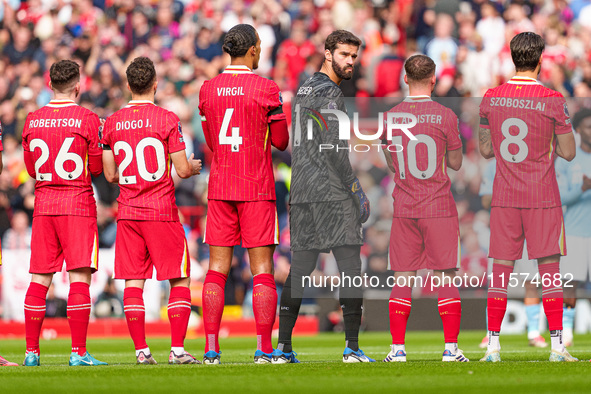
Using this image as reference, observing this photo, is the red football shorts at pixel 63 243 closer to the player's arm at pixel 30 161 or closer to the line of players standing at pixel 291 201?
the line of players standing at pixel 291 201

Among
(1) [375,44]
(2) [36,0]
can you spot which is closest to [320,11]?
(1) [375,44]

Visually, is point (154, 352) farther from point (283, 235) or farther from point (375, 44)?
point (375, 44)

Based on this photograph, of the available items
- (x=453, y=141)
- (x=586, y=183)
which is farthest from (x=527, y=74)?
(x=586, y=183)

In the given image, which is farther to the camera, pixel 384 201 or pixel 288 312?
pixel 384 201

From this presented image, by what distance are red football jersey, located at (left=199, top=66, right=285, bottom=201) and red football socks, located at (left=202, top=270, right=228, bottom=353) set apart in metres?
0.64

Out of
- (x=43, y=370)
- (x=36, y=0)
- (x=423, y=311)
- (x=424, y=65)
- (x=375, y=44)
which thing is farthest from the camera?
(x=36, y=0)

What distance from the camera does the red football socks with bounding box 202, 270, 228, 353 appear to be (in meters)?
7.76

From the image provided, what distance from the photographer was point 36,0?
2108 cm

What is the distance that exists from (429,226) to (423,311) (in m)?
6.27

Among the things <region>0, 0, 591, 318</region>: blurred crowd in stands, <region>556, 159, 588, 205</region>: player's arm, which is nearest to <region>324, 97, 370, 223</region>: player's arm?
<region>556, 159, 588, 205</region>: player's arm

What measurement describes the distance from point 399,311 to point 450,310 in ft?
1.31

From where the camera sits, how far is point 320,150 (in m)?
7.95

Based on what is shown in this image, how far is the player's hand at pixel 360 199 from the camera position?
796 centimetres

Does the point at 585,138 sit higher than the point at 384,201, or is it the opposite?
the point at 585,138
